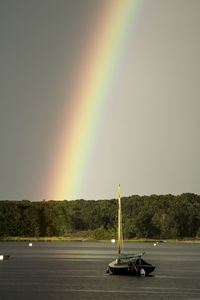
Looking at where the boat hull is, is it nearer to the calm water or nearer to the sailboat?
the sailboat

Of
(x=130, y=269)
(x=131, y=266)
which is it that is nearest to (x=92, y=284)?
(x=131, y=266)

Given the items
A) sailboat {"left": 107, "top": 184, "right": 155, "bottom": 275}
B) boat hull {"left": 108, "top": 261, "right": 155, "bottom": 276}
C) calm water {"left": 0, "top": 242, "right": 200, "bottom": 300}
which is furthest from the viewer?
boat hull {"left": 108, "top": 261, "right": 155, "bottom": 276}

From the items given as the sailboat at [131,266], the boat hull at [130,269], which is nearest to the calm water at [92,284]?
the boat hull at [130,269]

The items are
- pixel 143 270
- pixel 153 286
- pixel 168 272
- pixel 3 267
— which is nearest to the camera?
→ pixel 153 286

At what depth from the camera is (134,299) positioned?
86000 mm

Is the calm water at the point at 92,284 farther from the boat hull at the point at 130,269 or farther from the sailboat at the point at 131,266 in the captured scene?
the sailboat at the point at 131,266

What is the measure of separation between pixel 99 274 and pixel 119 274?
6.13 m

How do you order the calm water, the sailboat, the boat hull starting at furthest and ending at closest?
the boat hull
the sailboat
the calm water

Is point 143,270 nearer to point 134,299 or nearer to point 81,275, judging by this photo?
point 81,275

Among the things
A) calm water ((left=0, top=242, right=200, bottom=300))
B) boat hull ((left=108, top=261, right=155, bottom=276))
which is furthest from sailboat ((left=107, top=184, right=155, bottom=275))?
calm water ((left=0, top=242, right=200, bottom=300))

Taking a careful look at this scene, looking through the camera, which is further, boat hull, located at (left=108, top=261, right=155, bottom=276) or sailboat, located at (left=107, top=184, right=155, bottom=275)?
boat hull, located at (left=108, top=261, right=155, bottom=276)

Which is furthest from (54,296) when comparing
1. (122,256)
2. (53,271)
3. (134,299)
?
(53,271)

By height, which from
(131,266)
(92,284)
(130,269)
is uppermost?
(131,266)

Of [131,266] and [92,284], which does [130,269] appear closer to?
[131,266]
